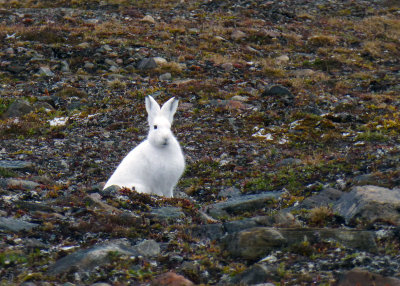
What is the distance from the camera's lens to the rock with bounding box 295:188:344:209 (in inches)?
404

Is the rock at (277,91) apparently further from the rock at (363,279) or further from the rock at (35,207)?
the rock at (363,279)

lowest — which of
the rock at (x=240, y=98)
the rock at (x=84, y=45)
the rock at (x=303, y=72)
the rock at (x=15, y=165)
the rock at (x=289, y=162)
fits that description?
the rock at (x=289, y=162)

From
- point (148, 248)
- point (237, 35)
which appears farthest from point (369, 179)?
point (237, 35)

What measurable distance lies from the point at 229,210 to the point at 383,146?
5.34 metres

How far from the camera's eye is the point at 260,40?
2802cm

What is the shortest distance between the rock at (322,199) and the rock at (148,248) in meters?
3.09

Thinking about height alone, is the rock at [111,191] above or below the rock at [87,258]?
below

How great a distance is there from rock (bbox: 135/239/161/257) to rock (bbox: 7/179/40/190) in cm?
383

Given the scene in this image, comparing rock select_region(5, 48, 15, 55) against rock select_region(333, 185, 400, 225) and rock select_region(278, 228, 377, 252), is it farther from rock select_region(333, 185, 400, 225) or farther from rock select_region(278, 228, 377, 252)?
rock select_region(278, 228, 377, 252)

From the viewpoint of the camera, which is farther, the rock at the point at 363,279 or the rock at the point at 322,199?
the rock at the point at 322,199

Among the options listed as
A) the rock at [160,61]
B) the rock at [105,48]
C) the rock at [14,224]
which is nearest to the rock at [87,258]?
the rock at [14,224]

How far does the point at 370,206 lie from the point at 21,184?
6540 mm

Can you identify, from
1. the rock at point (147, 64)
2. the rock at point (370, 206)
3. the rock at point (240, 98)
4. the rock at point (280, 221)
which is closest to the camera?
the rock at point (370, 206)

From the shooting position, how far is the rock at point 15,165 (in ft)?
46.0
